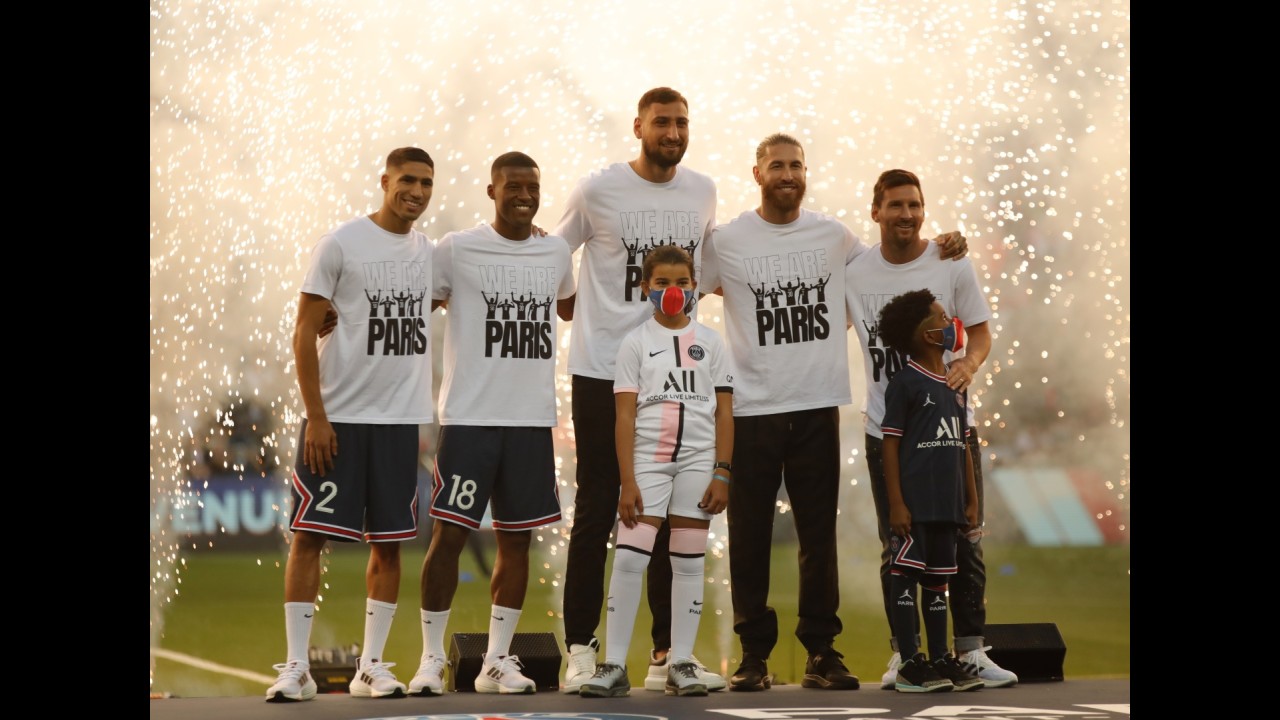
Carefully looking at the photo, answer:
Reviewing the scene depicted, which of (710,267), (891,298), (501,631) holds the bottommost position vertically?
(501,631)

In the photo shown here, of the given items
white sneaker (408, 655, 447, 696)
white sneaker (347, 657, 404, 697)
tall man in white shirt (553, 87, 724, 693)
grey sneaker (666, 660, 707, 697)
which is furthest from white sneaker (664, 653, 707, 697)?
white sneaker (347, 657, 404, 697)

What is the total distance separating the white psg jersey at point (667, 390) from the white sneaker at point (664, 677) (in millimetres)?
598

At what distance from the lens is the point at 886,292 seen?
388cm

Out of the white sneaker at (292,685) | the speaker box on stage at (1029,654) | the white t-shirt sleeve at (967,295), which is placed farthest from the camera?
the speaker box on stage at (1029,654)

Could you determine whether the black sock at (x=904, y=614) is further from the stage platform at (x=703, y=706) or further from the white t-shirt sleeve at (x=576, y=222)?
the white t-shirt sleeve at (x=576, y=222)

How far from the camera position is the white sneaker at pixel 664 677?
357 cm

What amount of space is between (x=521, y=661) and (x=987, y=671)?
1383 mm

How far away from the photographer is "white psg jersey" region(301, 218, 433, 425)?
3529mm

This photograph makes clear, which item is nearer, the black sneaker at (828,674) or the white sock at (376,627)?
the white sock at (376,627)

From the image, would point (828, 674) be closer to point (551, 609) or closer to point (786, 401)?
point (786, 401)

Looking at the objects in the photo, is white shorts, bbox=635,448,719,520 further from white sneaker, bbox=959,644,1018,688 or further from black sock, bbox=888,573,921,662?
white sneaker, bbox=959,644,1018,688

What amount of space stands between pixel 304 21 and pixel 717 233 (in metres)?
3.19

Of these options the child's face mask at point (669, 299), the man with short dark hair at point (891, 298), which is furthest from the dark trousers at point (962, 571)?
the child's face mask at point (669, 299)

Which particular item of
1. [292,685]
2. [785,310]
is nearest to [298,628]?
[292,685]
